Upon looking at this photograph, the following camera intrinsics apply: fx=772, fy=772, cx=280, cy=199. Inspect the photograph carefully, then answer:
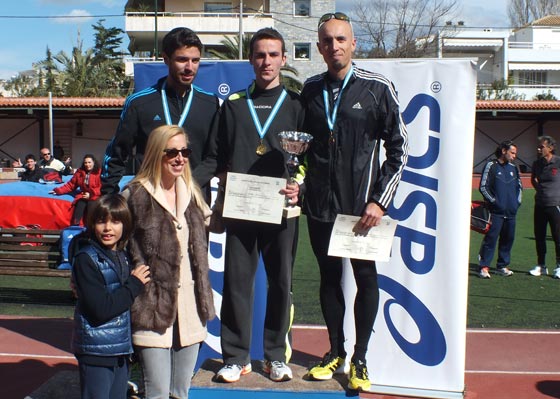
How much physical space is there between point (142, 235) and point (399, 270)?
83.3 inches

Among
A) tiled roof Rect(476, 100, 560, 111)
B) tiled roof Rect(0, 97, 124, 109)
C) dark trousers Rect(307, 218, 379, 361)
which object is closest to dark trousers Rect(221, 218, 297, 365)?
dark trousers Rect(307, 218, 379, 361)

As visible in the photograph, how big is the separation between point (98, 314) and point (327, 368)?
168 cm

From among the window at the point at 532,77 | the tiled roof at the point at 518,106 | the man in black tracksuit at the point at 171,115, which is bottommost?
the man in black tracksuit at the point at 171,115

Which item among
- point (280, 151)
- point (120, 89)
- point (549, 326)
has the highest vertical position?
point (120, 89)

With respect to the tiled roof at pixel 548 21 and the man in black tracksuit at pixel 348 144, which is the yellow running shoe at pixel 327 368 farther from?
the tiled roof at pixel 548 21

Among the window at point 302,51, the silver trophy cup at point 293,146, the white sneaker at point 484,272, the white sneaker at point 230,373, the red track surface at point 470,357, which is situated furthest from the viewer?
the window at point 302,51

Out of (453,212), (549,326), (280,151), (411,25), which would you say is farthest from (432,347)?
(411,25)

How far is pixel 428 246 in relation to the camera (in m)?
5.30

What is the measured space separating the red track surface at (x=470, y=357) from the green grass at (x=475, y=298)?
1.82 feet

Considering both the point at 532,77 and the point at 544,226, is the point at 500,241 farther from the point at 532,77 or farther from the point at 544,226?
the point at 532,77

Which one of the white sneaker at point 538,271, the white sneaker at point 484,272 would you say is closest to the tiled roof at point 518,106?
the white sneaker at point 538,271

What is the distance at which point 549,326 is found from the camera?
807cm

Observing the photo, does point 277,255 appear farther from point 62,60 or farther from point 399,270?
point 62,60

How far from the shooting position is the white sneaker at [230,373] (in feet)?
15.2
